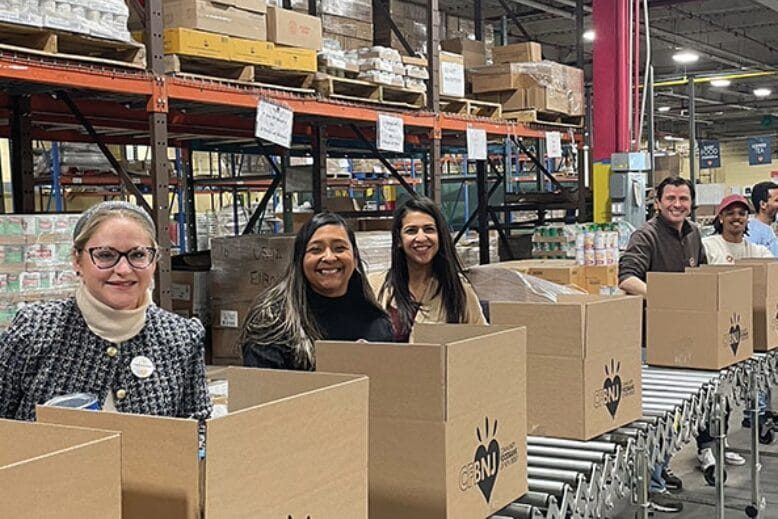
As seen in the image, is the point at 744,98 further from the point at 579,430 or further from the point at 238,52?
the point at 579,430

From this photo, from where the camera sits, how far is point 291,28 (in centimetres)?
520

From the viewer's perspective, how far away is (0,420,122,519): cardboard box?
98 cm

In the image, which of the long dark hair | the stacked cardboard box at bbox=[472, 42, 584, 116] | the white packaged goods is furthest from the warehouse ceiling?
the white packaged goods

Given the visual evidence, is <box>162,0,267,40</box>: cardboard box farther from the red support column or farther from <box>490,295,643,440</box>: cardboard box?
the red support column

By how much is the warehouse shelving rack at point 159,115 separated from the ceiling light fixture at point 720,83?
45.2 feet

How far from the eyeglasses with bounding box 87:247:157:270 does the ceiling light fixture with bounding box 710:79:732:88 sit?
19905mm

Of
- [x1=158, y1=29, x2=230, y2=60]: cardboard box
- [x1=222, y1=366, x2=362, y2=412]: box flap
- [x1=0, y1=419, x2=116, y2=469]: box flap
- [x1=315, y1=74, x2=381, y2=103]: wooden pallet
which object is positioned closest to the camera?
[x1=0, y1=419, x2=116, y2=469]: box flap

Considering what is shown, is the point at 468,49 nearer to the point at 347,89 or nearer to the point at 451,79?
the point at 451,79

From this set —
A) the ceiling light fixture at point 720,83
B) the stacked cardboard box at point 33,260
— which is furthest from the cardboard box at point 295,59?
the ceiling light fixture at point 720,83

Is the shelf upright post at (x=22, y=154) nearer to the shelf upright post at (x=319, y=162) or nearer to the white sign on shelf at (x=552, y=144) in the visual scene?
the shelf upright post at (x=319, y=162)

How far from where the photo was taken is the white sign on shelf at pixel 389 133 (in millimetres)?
5773

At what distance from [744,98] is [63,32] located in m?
25.4

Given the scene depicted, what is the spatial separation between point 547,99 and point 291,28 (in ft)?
10.5

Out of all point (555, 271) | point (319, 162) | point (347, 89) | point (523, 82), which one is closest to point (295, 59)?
point (347, 89)
